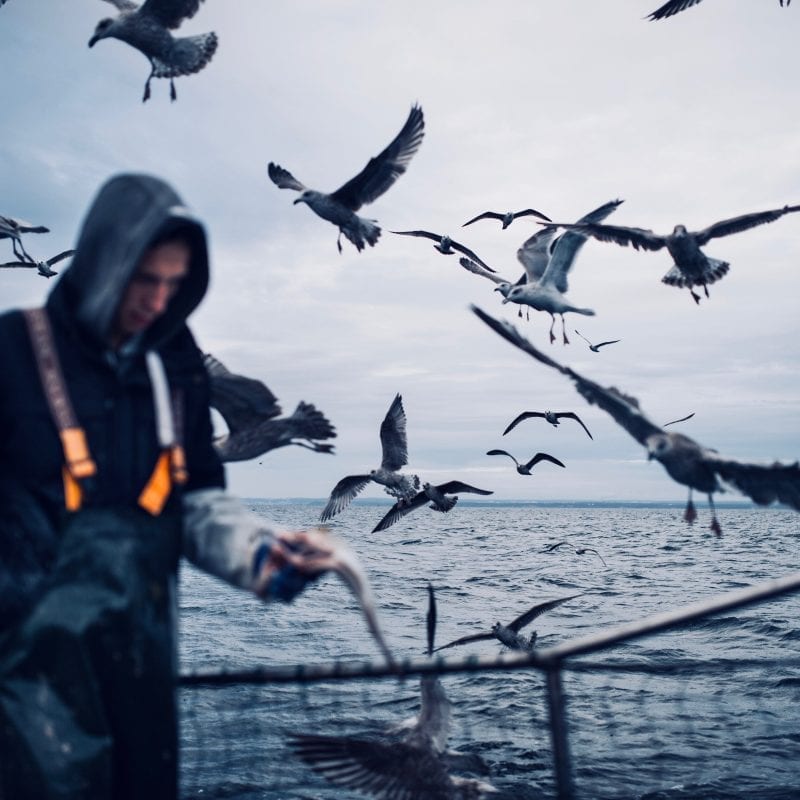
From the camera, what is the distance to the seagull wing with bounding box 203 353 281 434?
16.8 feet

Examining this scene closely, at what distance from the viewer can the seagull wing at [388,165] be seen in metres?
11.1

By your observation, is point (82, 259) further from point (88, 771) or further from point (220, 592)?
point (220, 592)

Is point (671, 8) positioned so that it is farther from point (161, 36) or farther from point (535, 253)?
point (161, 36)

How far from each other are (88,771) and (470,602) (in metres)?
20.1

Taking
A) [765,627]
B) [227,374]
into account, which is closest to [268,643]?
[765,627]

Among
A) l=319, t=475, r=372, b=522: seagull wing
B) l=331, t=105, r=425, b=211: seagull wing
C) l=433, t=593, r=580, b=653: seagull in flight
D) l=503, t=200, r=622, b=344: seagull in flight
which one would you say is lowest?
l=433, t=593, r=580, b=653: seagull in flight

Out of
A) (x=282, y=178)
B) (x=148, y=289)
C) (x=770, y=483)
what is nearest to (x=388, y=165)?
(x=282, y=178)

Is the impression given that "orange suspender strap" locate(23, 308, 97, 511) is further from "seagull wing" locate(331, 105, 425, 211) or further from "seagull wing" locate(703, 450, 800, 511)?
"seagull wing" locate(331, 105, 425, 211)

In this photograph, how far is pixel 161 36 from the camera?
963 centimetres

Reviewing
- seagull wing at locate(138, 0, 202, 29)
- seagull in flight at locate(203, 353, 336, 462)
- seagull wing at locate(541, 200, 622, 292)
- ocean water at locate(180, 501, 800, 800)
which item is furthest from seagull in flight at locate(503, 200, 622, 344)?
seagull in flight at locate(203, 353, 336, 462)

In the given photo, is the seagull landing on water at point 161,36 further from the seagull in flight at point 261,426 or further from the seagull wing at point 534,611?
the seagull wing at point 534,611

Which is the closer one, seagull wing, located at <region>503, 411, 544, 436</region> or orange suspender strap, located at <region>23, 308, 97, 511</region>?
orange suspender strap, located at <region>23, 308, 97, 511</region>

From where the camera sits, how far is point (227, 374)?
514 centimetres

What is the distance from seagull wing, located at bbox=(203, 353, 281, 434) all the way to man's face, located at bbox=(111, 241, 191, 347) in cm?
284
